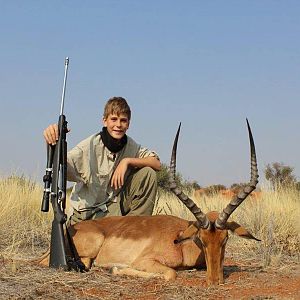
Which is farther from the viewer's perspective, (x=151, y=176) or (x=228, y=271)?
(x=151, y=176)

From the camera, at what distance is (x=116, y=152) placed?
324 inches

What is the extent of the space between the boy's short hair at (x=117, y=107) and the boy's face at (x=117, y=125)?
0.15 ft

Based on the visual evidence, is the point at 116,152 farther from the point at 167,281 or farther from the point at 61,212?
the point at 167,281

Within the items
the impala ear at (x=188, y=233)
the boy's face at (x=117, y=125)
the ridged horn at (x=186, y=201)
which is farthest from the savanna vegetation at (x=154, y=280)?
the boy's face at (x=117, y=125)

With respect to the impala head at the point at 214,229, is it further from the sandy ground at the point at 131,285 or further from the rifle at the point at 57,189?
the rifle at the point at 57,189

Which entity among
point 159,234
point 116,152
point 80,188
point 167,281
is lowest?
point 167,281

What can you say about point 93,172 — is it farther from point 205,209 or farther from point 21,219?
point 205,209

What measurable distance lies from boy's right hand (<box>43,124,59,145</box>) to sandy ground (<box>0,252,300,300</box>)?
4.64ft

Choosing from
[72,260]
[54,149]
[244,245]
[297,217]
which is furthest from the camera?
[297,217]

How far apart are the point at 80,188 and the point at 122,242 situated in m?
1.45

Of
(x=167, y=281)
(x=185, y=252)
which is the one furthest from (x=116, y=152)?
(x=167, y=281)

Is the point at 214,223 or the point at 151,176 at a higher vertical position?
the point at 151,176

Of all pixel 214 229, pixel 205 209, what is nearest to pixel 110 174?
pixel 214 229

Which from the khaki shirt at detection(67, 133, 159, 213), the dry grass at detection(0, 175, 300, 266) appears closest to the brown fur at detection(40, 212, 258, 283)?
the khaki shirt at detection(67, 133, 159, 213)
